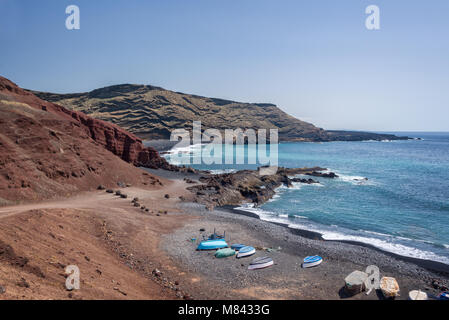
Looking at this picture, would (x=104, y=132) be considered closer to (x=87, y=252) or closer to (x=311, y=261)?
(x=87, y=252)

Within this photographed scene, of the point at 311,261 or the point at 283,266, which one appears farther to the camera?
the point at 311,261

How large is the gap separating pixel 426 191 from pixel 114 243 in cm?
4995

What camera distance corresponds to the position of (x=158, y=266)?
1739cm

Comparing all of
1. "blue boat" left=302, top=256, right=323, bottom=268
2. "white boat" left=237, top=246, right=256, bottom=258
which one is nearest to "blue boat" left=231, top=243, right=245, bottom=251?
"white boat" left=237, top=246, right=256, bottom=258

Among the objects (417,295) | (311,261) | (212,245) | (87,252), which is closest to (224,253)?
(212,245)

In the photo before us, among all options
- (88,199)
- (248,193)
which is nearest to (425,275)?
(248,193)

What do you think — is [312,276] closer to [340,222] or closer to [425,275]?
[425,275]

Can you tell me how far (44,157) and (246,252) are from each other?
82.1ft

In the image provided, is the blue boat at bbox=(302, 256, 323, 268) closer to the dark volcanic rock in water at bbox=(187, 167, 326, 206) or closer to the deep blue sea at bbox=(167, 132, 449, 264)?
the deep blue sea at bbox=(167, 132, 449, 264)

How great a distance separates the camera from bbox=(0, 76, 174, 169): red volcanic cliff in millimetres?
37219

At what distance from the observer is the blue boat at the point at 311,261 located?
1909 centimetres

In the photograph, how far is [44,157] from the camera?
97.0ft

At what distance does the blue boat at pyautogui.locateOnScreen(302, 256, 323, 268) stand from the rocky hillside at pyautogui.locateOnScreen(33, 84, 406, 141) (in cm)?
11641

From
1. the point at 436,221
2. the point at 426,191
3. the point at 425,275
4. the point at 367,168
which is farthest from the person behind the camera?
the point at 367,168
